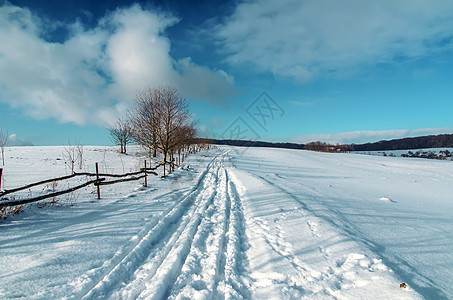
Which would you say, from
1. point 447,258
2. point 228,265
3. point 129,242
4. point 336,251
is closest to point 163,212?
point 129,242

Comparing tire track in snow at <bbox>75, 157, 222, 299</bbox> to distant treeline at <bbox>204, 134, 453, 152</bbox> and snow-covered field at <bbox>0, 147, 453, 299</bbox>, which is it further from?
distant treeline at <bbox>204, 134, 453, 152</bbox>

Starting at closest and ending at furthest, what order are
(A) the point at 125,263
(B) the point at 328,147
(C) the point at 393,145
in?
1. (A) the point at 125,263
2. (B) the point at 328,147
3. (C) the point at 393,145

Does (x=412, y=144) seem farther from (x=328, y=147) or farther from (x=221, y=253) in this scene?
(x=221, y=253)

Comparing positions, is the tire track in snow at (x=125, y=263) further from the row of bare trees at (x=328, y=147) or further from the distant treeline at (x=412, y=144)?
the distant treeline at (x=412, y=144)

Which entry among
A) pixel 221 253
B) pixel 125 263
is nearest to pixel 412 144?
pixel 221 253

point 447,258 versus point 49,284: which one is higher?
point 49,284

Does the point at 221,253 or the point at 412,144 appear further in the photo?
the point at 412,144

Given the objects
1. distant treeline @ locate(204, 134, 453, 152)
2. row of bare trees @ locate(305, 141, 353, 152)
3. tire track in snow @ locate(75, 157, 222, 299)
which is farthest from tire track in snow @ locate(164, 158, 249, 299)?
row of bare trees @ locate(305, 141, 353, 152)

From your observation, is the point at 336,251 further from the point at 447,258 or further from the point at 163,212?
the point at 163,212

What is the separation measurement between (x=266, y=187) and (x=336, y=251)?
5.98 m

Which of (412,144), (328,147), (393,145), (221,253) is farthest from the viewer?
(393,145)

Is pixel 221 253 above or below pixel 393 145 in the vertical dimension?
below

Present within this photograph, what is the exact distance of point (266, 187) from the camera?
31.3 ft

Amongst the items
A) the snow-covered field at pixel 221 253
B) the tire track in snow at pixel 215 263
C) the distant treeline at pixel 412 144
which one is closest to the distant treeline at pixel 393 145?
the distant treeline at pixel 412 144
